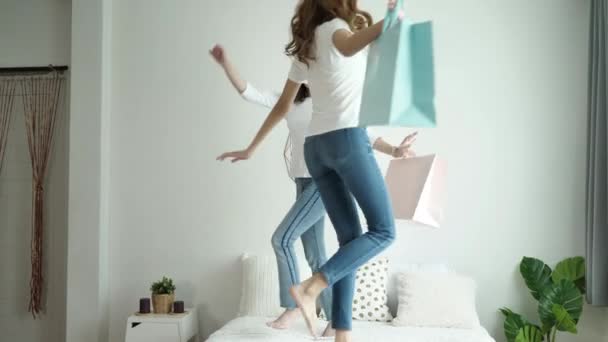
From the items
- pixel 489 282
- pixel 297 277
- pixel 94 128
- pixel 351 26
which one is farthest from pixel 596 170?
pixel 94 128

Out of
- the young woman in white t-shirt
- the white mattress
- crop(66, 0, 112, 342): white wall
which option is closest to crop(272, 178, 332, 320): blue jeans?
the young woman in white t-shirt

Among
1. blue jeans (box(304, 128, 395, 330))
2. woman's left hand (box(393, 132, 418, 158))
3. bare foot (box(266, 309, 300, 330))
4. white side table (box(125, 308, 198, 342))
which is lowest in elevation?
white side table (box(125, 308, 198, 342))

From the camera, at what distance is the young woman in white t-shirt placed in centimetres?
285

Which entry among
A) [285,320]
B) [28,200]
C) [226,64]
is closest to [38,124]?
[28,200]

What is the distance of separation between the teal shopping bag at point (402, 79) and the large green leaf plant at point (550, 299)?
2324mm

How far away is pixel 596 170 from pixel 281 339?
2130 mm

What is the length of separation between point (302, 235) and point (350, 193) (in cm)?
83

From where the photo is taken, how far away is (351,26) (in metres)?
2.21

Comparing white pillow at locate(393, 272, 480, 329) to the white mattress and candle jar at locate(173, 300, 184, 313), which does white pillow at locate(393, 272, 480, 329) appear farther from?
candle jar at locate(173, 300, 184, 313)

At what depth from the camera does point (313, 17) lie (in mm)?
2225

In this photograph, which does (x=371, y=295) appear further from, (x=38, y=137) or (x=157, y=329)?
→ (x=38, y=137)

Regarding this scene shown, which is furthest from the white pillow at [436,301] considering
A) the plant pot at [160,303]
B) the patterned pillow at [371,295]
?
the plant pot at [160,303]

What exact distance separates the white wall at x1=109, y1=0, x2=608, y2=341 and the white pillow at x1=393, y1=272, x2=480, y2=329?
0.36 metres

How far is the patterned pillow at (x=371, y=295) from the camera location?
386cm
